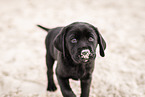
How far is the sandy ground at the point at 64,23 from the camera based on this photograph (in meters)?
4.02

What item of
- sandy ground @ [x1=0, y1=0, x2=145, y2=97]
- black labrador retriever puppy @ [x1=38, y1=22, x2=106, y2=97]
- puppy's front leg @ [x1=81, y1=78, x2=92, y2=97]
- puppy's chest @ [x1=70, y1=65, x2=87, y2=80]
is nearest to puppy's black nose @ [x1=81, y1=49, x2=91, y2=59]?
black labrador retriever puppy @ [x1=38, y1=22, x2=106, y2=97]

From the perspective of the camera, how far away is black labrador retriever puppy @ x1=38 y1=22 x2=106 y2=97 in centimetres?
268

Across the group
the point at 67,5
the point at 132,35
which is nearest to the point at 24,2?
the point at 67,5

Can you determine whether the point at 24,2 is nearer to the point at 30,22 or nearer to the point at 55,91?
the point at 30,22

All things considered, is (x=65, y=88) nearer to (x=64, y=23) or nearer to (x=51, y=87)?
(x=51, y=87)

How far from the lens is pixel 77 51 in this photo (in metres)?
2.66

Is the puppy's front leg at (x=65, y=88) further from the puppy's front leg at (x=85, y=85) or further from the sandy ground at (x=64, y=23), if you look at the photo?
the sandy ground at (x=64, y=23)

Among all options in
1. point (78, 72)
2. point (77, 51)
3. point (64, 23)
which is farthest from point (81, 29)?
point (64, 23)

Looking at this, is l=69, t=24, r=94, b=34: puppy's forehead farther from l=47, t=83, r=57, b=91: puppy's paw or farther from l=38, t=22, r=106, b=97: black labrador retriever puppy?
l=47, t=83, r=57, b=91: puppy's paw

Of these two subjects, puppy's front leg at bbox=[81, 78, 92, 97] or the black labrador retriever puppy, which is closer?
the black labrador retriever puppy

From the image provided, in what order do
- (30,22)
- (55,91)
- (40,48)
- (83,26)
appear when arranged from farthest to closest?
(30,22)
(40,48)
(55,91)
(83,26)

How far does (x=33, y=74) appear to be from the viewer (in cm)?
448

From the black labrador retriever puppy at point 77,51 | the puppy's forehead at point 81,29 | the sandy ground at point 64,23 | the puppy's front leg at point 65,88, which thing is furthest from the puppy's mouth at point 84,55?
the sandy ground at point 64,23

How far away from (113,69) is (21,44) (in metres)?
2.87
